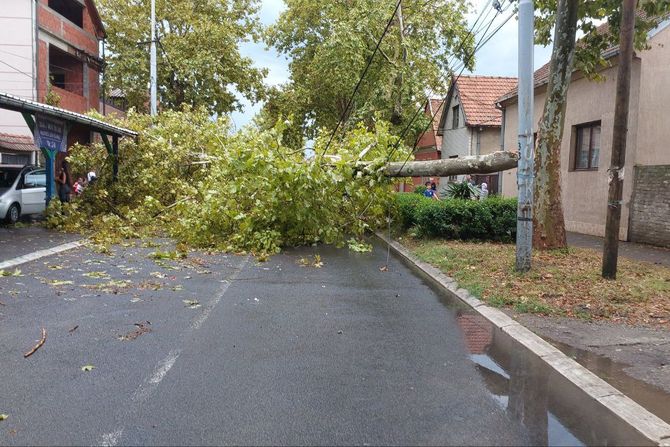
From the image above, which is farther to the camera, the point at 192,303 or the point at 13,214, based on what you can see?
the point at 13,214

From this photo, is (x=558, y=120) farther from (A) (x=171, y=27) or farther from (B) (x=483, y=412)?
(A) (x=171, y=27)

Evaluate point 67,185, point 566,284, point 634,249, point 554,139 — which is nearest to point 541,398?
point 566,284

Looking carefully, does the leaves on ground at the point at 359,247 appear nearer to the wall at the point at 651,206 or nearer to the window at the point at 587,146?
the wall at the point at 651,206

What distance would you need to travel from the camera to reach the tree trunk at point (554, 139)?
1024cm

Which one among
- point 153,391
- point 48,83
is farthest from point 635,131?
point 48,83

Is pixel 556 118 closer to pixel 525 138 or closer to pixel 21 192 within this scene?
pixel 525 138

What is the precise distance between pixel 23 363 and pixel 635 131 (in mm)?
14312

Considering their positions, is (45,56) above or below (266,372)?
above

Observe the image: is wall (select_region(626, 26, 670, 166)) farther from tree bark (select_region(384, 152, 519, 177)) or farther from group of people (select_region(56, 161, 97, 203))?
group of people (select_region(56, 161, 97, 203))

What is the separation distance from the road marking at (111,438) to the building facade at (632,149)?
13.2 metres

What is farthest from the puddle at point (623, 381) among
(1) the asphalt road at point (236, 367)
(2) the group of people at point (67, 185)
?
(2) the group of people at point (67, 185)

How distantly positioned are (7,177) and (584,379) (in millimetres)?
16715

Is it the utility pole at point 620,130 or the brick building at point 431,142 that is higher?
the brick building at point 431,142

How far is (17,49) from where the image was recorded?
23.4m
